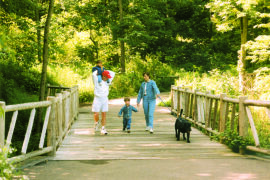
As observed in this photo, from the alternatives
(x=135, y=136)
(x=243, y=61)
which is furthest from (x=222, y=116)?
(x=243, y=61)

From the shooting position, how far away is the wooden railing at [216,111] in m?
7.15

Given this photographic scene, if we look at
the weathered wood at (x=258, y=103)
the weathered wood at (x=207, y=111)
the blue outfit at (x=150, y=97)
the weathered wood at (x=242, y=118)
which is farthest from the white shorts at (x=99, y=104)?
the weathered wood at (x=258, y=103)

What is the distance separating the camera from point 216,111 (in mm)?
9125

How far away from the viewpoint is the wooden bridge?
6.72 m

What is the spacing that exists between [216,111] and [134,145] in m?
2.43

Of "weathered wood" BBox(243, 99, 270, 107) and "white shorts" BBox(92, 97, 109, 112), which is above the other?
"weathered wood" BBox(243, 99, 270, 107)

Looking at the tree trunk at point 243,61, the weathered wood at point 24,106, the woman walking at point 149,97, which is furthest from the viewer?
the tree trunk at point 243,61

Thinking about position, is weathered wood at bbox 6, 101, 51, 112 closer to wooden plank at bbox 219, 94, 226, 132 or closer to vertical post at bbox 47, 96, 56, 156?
vertical post at bbox 47, 96, 56, 156

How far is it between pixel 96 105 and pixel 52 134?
254 centimetres

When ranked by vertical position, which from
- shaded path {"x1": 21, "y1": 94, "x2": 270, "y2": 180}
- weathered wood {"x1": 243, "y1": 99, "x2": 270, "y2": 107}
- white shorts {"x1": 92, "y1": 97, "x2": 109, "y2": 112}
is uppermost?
weathered wood {"x1": 243, "y1": 99, "x2": 270, "y2": 107}

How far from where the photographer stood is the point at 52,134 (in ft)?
22.8

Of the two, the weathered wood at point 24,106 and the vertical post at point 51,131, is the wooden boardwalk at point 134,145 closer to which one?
the vertical post at point 51,131

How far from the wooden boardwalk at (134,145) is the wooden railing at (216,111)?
44 centimetres

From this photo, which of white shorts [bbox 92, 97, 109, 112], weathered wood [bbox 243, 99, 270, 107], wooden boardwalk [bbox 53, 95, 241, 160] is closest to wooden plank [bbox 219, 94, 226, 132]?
wooden boardwalk [bbox 53, 95, 241, 160]
